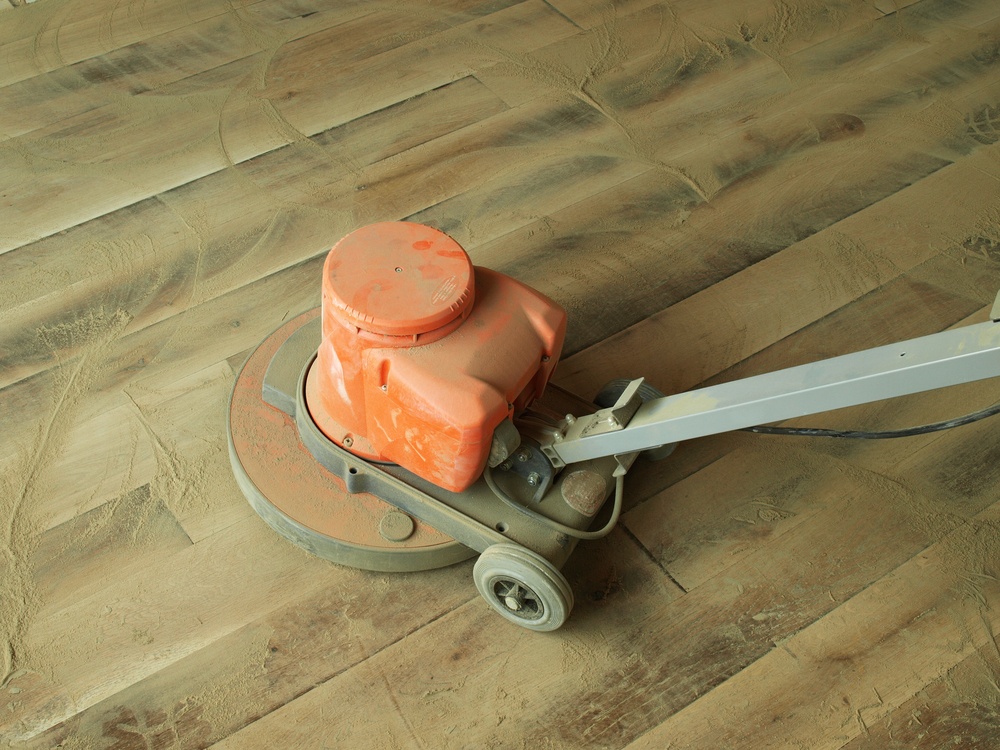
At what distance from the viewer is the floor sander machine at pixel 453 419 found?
120 cm

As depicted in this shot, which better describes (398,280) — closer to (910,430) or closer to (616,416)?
(616,416)

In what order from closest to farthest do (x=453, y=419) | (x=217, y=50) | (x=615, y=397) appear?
(x=453, y=419)
(x=615, y=397)
(x=217, y=50)

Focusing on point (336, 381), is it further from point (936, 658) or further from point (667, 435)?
point (936, 658)

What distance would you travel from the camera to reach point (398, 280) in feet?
4.06

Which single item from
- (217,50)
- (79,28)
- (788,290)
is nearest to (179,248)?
(217,50)

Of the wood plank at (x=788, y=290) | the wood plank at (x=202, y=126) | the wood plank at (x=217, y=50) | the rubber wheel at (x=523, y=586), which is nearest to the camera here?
the rubber wheel at (x=523, y=586)

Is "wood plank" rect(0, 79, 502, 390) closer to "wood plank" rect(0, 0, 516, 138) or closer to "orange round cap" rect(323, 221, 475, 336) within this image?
"wood plank" rect(0, 0, 516, 138)

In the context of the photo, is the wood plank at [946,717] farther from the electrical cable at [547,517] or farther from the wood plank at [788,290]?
the wood plank at [788,290]

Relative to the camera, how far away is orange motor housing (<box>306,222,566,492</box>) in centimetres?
121

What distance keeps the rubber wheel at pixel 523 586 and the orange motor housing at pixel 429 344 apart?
0.11 meters

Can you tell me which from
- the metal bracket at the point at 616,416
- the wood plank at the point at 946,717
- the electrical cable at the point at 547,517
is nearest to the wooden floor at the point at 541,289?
the wood plank at the point at 946,717

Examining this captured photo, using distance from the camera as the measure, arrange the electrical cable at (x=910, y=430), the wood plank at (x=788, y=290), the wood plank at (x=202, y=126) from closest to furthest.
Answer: the electrical cable at (x=910, y=430), the wood plank at (x=788, y=290), the wood plank at (x=202, y=126)

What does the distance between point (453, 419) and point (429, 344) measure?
10 centimetres

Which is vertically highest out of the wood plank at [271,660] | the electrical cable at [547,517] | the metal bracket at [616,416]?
the metal bracket at [616,416]
